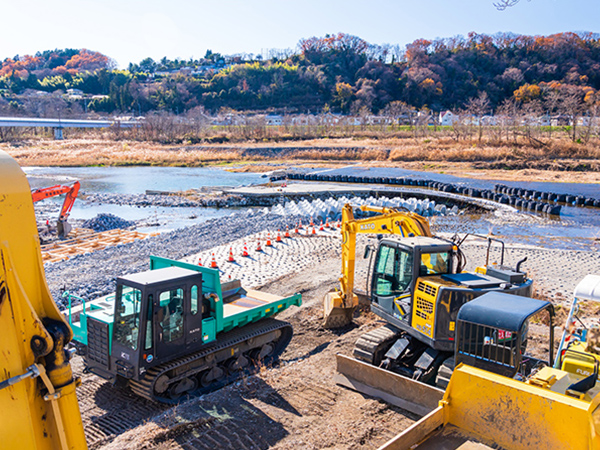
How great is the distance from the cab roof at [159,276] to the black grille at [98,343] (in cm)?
82

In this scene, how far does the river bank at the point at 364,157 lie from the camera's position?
41553 millimetres

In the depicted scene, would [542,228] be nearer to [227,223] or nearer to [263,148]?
[227,223]

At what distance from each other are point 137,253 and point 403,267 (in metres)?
11.1

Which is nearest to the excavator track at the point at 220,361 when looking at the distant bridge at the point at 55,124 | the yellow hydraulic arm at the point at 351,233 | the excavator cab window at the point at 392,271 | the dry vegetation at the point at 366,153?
the yellow hydraulic arm at the point at 351,233

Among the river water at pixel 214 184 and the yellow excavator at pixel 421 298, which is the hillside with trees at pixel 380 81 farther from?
the yellow excavator at pixel 421 298

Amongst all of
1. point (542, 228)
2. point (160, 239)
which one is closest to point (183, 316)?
point (160, 239)

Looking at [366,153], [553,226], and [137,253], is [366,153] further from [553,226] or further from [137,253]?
[137,253]

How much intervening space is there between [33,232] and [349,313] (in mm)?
8219

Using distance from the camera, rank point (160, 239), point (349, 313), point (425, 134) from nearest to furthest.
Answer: point (349, 313) → point (160, 239) → point (425, 134)

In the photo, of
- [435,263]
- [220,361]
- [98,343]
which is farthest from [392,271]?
[98,343]

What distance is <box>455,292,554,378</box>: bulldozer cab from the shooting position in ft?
19.4

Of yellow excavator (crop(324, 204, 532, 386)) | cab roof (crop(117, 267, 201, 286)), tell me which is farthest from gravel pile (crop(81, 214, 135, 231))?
yellow excavator (crop(324, 204, 532, 386))

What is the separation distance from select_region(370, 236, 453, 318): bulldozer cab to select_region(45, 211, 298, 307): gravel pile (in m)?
7.37

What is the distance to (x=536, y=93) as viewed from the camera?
101 meters
